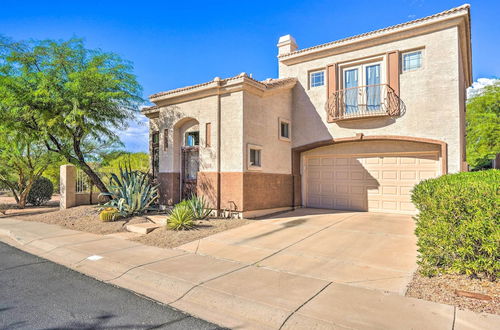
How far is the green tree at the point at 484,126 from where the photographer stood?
78.6 ft

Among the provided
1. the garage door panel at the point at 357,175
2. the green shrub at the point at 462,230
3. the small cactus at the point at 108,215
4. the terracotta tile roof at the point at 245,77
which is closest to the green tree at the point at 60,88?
the terracotta tile roof at the point at 245,77

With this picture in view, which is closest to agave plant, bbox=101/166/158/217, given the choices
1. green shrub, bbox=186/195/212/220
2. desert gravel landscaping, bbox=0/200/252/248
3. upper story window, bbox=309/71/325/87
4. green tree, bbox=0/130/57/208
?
desert gravel landscaping, bbox=0/200/252/248

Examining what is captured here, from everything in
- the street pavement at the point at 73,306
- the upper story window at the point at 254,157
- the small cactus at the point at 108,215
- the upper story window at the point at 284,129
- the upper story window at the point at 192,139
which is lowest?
the street pavement at the point at 73,306

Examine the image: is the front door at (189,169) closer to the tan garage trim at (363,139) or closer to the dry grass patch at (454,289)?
the tan garage trim at (363,139)

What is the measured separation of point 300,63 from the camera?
549 inches

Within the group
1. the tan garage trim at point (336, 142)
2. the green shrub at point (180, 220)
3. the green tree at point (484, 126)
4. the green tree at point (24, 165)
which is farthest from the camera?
the green tree at point (484, 126)

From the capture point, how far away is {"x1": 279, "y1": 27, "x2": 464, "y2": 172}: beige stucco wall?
10.7 m

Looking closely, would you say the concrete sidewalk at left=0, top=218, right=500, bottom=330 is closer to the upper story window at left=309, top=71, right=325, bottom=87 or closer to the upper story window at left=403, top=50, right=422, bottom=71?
the upper story window at left=309, top=71, right=325, bottom=87

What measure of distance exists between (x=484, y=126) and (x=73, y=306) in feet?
95.0

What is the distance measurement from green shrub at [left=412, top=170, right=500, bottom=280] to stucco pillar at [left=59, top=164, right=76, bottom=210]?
14.4 meters

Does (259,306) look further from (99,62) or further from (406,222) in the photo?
(99,62)

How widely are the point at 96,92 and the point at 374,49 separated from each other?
1103 cm

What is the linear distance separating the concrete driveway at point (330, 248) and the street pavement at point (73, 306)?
231 centimetres

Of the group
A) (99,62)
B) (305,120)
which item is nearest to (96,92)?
(99,62)
